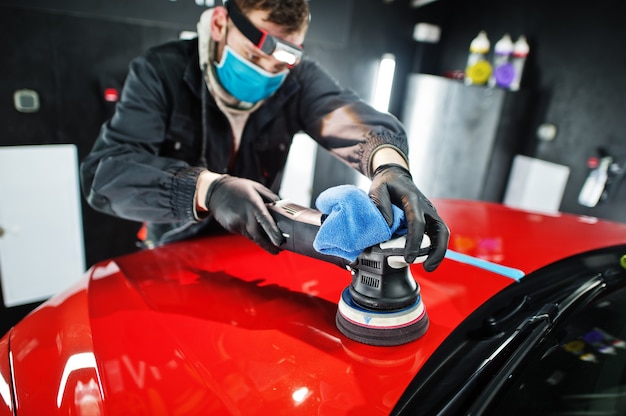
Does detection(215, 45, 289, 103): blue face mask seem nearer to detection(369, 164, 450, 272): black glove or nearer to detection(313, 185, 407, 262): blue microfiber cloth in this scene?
detection(369, 164, 450, 272): black glove

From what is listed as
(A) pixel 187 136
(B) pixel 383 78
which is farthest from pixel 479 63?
(A) pixel 187 136

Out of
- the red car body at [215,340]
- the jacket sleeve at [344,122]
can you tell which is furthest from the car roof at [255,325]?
the jacket sleeve at [344,122]

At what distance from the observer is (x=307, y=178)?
3959 millimetres

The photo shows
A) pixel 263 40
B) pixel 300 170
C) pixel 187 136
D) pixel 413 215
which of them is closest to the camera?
pixel 413 215

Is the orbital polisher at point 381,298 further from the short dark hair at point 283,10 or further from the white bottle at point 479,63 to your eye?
the white bottle at point 479,63

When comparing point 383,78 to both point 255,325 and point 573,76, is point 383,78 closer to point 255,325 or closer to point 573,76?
point 573,76

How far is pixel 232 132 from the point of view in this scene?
1651 millimetres

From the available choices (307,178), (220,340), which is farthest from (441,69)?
(220,340)

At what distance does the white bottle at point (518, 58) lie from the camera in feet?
11.7

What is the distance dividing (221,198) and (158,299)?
281mm

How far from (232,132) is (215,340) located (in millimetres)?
982

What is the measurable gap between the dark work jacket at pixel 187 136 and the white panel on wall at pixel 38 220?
1215 mm

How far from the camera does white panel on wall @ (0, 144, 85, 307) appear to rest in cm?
249

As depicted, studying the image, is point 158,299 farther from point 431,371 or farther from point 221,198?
point 431,371
